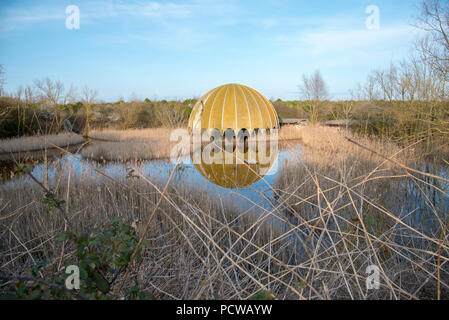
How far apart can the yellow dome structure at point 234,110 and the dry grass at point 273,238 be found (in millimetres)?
4944

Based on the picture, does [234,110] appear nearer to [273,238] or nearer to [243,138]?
[243,138]

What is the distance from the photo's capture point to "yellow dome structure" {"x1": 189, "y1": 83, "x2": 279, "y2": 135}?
961cm

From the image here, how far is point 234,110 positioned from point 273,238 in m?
7.43

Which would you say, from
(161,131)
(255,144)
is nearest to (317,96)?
(255,144)

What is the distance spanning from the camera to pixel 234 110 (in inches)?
380

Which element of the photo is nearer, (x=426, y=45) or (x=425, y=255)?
(x=425, y=255)

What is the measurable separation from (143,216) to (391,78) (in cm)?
835

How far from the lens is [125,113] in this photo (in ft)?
54.4

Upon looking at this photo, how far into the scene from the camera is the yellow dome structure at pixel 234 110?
9609 millimetres

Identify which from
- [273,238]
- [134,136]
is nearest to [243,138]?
[134,136]

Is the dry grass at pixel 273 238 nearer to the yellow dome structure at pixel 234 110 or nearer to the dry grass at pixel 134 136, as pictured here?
the yellow dome structure at pixel 234 110

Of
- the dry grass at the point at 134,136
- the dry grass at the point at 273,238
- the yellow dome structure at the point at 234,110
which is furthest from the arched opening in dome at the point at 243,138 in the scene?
the dry grass at the point at 273,238

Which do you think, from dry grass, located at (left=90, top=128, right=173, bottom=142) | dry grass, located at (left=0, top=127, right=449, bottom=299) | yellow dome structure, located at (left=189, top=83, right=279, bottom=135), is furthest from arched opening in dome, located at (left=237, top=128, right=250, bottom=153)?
dry grass, located at (left=0, top=127, right=449, bottom=299)
